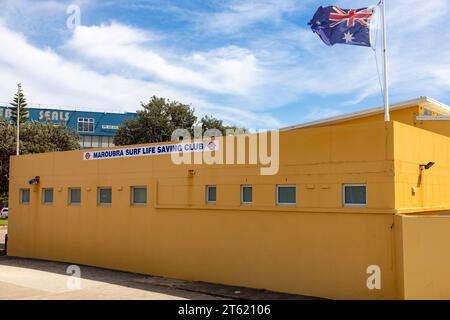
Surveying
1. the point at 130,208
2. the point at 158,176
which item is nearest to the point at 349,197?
the point at 158,176

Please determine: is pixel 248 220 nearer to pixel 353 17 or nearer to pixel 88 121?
pixel 353 17

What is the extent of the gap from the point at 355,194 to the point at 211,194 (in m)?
4.50

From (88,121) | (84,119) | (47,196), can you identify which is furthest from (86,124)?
(47,196)

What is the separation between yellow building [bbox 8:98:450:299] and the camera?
10742mm

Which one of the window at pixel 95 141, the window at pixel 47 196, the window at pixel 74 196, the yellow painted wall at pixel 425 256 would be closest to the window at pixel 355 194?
the yellow painted wall at pixel 425 256

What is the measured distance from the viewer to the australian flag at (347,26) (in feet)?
41.7

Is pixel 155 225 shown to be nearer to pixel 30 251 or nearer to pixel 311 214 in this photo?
pixel 311 214

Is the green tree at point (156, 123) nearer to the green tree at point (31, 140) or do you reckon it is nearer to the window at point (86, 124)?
the green tree at point (31, 140)

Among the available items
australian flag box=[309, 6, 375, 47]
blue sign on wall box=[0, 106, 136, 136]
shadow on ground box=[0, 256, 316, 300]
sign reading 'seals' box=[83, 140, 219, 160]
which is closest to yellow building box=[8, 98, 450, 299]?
sign reading 'seals' box=[83, 140, 219, 160]

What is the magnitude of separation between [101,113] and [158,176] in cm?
6261

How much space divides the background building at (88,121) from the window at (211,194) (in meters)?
59.0

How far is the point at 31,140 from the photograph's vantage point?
38.5 metres

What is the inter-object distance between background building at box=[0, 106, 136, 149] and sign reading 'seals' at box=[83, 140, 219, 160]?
55032mm
